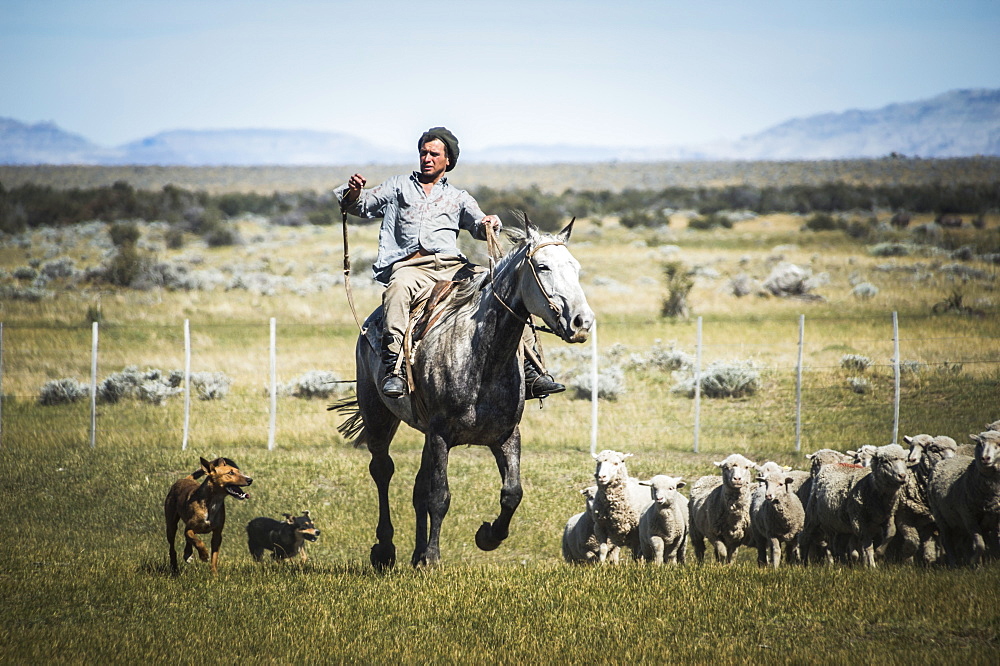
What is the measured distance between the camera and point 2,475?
1536 cm

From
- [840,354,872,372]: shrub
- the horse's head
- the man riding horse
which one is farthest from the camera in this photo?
[840,354,872,372]: shrub

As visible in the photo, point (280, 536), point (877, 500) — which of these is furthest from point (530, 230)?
point (280, 536)

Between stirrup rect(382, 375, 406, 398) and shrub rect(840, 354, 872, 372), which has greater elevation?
stirrup rect(382, 375, 406, 398)

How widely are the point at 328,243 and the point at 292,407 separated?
33.5 meters

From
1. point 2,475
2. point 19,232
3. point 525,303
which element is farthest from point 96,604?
point 19,232

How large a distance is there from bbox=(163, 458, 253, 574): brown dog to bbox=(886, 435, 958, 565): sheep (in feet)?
20.8

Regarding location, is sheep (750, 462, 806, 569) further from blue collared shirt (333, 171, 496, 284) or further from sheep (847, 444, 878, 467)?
blue collared shirt (333, 171, 496, 284)

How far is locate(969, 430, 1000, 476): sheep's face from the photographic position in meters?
8.65

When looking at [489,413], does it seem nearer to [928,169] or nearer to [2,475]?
[2,475]

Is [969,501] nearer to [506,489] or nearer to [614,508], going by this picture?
[614,508]

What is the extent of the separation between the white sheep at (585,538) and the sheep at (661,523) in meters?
0.53

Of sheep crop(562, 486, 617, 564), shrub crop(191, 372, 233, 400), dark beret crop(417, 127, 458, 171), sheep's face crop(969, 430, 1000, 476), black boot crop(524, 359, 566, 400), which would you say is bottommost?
sheep crop(562, 486, 617, 564)

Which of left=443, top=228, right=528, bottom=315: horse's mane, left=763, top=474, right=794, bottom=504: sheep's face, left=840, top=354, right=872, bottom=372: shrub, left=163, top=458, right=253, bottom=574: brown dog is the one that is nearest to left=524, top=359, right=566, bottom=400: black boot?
left=443, top=228, right=528, bottom=315: horse's mane

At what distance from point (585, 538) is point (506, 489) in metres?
3.09
